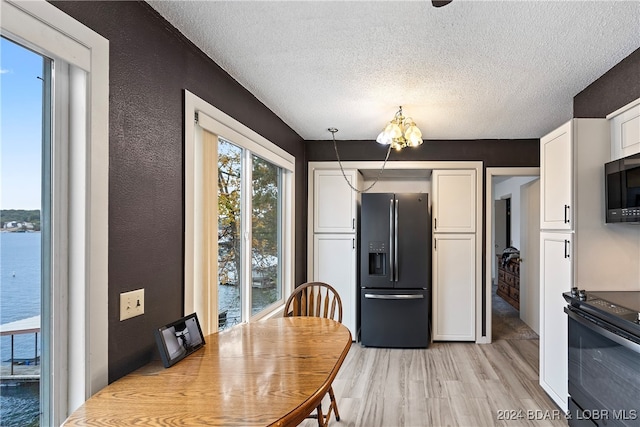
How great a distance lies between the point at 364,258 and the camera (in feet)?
15.2

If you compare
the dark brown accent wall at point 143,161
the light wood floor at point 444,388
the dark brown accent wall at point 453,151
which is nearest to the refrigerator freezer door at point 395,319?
the light wood floor at point 444,388

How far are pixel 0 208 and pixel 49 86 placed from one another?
0.46 metres

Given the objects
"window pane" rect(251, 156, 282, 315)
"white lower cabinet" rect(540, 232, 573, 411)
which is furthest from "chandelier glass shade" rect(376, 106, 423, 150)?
"white lower cabinet" rect(540, 232, 573, 411)

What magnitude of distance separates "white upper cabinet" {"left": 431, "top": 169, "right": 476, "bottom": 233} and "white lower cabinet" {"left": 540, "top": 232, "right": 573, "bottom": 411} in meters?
1.65

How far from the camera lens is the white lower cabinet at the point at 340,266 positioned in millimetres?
4734

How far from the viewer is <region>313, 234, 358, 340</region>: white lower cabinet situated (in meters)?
4.73

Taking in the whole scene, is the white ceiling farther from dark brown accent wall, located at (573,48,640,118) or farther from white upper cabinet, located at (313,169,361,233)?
white upper cabinet, located at (313,169,361,233)

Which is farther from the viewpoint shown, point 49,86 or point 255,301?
point 255,301

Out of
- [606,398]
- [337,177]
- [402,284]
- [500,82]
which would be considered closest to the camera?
[606,398]

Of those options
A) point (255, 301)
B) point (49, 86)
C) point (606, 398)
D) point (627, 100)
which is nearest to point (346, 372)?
point (255, 301)

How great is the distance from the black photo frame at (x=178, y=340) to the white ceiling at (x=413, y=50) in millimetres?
1441

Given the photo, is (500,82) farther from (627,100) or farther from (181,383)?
(181,383)

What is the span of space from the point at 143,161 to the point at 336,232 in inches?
128

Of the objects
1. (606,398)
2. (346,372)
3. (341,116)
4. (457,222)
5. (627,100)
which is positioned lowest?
(346,372)
